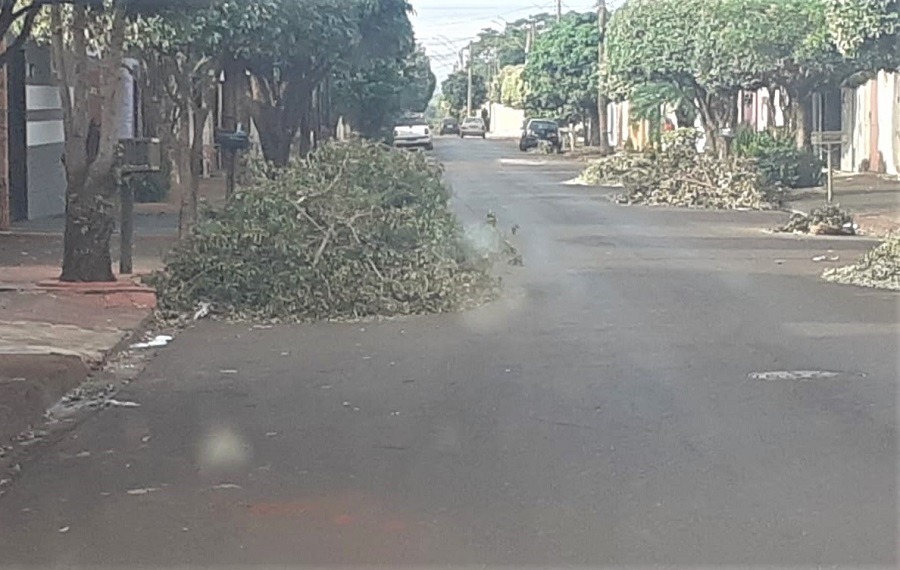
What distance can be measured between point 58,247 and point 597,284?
8.28m

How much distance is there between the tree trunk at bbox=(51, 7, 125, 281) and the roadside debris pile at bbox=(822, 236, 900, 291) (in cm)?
831

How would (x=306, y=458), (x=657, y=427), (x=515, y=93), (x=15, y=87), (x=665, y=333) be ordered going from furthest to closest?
(x=515, y=93)
(x=15, y=87)
(x=665, y=333)
(x=657, y=427)
(x=306, y=458)

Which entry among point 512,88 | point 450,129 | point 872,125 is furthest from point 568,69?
point 450,129

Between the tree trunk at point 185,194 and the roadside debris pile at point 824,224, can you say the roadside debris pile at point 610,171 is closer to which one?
the roadside debris pile at point 824,224

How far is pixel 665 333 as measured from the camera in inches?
580

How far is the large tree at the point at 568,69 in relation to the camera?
78.6 meters

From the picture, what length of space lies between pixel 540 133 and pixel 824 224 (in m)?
52.8

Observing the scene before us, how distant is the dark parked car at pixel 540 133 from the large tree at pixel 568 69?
51.0 inches

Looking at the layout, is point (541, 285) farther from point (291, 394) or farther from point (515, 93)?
point (515, 93)

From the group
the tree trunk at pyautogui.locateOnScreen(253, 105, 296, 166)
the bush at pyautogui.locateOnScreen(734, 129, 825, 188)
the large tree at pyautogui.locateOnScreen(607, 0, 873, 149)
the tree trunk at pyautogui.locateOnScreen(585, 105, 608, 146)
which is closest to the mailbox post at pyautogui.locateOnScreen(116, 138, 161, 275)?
the tree trunk at pyautogui.locateOnScreen(253, 105, 296, 166)

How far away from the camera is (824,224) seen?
27266 millimetres

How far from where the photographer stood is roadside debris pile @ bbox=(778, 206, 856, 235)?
2723 cm

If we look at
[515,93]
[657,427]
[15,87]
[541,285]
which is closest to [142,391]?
[657,427]

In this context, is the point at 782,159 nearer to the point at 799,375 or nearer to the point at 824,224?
the point at 824,224
